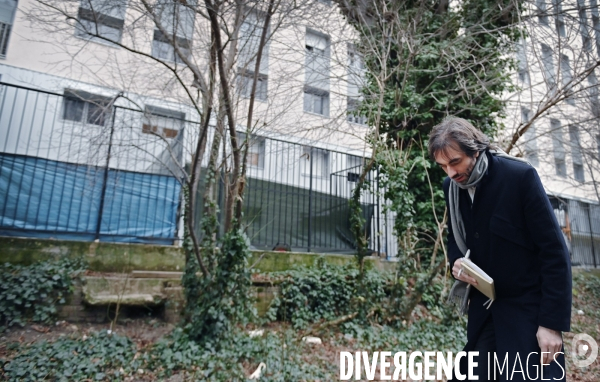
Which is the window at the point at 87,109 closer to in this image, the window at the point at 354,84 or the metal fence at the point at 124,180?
the metal fence at the point at 124,180

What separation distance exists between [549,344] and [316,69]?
4.70m

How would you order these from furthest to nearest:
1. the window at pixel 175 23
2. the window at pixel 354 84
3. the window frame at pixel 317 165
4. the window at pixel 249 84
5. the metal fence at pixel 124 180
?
the window frame at pixel 317 165, the window at pixel 354 84, the metal fence at pixel 124 180, the window at pixel 249 84, the window at pixel 175 23

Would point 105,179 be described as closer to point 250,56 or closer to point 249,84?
point 249,84

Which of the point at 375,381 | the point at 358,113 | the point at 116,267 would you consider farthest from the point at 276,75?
the point at 375,381

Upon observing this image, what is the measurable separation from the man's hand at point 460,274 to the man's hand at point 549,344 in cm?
34

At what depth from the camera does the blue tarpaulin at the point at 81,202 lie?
17.2ft

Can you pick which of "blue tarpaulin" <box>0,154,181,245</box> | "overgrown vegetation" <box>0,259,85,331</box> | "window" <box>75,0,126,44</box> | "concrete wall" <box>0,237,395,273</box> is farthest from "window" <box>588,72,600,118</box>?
"overgrown vegetation" <box>0,259,85,331</box>

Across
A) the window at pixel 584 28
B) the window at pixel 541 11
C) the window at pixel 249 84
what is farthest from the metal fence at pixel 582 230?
the window at pixel 249 84

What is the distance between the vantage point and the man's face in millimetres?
1785

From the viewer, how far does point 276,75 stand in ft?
17.2

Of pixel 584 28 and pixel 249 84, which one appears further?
pixel 249 84

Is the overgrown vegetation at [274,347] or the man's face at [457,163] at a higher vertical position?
the man's face at [457,163]

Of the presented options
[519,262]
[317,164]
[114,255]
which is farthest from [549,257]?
[317,164]

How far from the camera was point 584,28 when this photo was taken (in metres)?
4.12
